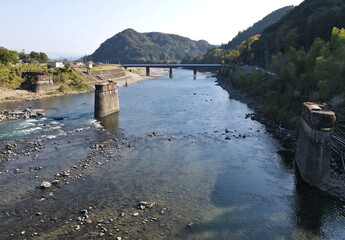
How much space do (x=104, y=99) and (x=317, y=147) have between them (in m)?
36.2

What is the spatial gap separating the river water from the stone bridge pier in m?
1.14

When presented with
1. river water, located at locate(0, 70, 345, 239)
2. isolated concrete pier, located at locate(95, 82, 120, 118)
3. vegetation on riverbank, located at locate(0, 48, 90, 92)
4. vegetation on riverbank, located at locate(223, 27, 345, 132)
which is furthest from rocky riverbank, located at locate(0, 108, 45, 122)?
vegetation on riverbank, located at locate(223, 27, 345, 132)

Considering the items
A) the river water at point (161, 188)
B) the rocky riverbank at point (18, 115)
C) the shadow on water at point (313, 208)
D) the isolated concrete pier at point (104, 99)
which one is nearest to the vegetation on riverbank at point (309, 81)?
the river water at point (161, 188)

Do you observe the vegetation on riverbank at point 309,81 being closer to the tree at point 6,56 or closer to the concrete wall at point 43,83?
the concrete wall at point 43,83

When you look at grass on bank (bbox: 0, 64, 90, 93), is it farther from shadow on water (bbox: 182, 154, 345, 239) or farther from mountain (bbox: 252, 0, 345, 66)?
shadow on water (bbox: 182, 154, 345, 239)

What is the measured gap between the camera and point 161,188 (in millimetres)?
Answer: 21328

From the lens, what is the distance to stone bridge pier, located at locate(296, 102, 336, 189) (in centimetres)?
2003

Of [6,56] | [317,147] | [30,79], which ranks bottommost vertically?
[317,147]

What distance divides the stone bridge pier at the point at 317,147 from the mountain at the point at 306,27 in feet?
168

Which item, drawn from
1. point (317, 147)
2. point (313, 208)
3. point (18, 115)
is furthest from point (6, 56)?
point (313, 208)

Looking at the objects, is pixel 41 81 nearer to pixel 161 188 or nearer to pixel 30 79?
pixel 30 79

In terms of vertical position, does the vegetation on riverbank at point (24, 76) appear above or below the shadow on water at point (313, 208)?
above

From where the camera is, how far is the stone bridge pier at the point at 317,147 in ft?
65.7

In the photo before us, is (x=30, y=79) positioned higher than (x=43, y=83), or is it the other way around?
(x=30, y=79)
